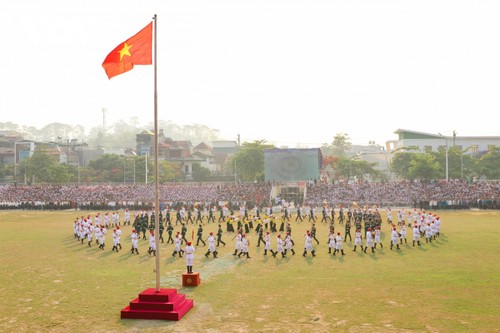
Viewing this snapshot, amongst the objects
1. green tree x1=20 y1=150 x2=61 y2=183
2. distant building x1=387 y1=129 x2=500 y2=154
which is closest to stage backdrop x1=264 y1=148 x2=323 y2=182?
distant building x1=387 y1=129 x2=500 y2=154

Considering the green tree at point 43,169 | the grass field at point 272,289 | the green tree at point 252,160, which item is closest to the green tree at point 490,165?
the green tree at point 252,160

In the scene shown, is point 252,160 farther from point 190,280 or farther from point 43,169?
point 190,280

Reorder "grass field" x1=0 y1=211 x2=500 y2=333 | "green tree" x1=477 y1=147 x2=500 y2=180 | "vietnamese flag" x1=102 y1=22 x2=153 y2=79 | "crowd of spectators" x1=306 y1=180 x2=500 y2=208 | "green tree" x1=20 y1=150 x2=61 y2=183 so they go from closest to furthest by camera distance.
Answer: "grass field" x1=0 y1=211 x2=500 y2=333
"vietnamese flag" x1=102 y1=22 x2=153 y2=79
"crowd of spectators" x1=306 y1=180 x2=500 y2=208
"green tree" x1=477 y1=147 x2=500 y2=180
"green tree" x1=20 y1=150 x2=61 y2=183

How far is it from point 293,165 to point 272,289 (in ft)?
122

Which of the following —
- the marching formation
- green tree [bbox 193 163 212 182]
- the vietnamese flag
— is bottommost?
the marching formation

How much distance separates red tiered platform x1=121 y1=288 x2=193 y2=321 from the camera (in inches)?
526

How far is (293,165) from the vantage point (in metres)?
52.9

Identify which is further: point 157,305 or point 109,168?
point 109,168

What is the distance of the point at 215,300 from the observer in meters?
15.0

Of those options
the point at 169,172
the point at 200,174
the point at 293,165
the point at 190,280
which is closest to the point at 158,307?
the point at 190,280

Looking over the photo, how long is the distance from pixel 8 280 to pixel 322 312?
1301cm

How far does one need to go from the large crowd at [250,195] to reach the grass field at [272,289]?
928 inches

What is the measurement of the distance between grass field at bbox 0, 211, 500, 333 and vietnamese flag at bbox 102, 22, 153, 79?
304 inches

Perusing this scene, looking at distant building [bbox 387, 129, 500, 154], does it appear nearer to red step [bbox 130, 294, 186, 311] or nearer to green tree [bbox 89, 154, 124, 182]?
green tree [bbox 89, 154, 124, 182]
